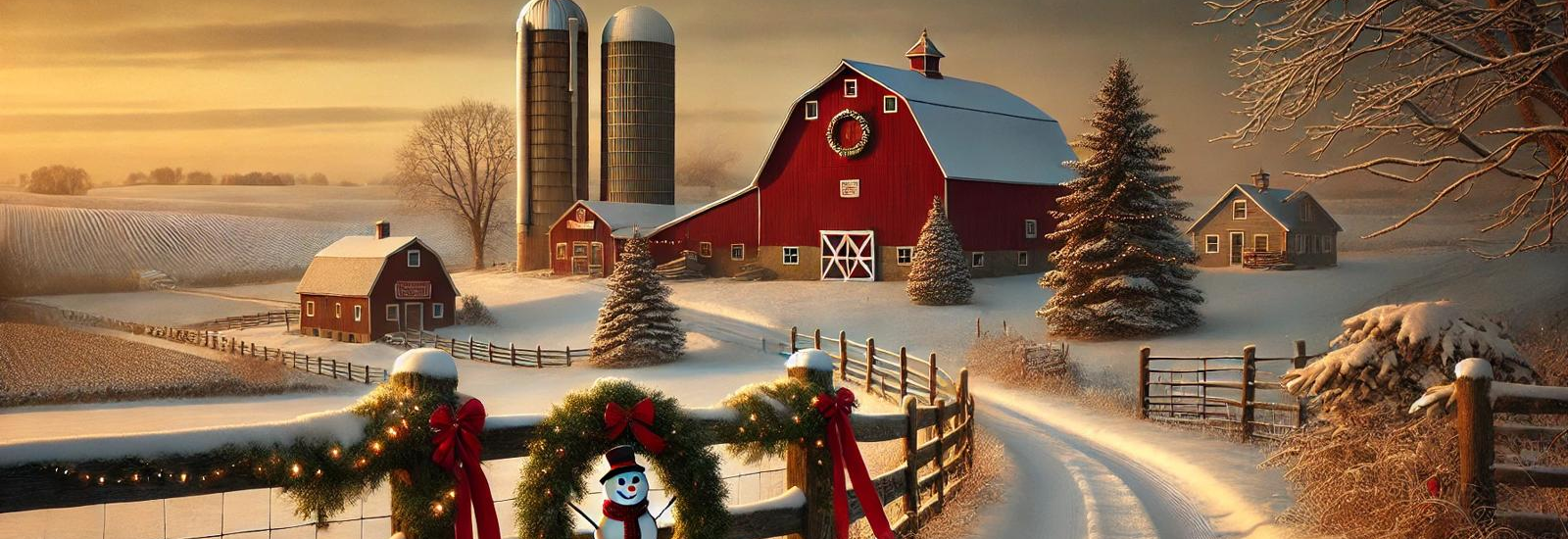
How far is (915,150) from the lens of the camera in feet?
115

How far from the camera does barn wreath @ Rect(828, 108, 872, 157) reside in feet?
117

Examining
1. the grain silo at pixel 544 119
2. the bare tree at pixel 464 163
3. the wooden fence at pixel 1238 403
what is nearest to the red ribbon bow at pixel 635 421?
the wooden fence at pixel 1238 403

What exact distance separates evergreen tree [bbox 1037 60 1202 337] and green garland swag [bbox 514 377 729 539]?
74.2 feet

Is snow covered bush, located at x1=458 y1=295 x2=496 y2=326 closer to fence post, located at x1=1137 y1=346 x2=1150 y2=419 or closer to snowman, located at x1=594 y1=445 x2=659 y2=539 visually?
fence post, located at x1=1137 y1=346 x2=1150 y2=419

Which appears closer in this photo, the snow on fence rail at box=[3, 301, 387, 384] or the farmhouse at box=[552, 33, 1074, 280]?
the snow on fence rail at box=[3, 301, 387, 384]

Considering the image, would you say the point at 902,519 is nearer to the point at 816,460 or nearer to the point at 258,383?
the point at 816,460

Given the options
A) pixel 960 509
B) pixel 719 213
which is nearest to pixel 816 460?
pixel 960 509

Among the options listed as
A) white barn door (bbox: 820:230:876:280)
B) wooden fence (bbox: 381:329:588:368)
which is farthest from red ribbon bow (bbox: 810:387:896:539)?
white barn door (bbox: 820:230:876:280)

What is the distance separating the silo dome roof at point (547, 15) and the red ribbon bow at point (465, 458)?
42.9 m

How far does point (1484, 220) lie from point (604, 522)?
117 ft

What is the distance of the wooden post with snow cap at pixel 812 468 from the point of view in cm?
604

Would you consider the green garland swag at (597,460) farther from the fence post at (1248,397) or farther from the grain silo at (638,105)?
the grain silo at (638,105)

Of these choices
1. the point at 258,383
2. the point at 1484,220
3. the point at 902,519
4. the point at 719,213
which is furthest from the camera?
the point at 719,213

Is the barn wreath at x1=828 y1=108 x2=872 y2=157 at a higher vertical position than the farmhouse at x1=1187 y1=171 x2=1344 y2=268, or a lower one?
higher
